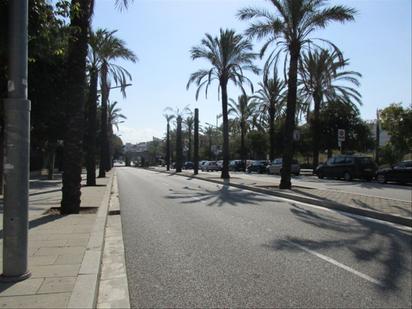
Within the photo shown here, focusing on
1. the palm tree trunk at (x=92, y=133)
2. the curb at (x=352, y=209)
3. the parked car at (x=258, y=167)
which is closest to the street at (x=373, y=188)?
the curb at (x=352, y=209)

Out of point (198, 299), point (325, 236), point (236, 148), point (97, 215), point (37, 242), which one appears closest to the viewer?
point (198, 299)

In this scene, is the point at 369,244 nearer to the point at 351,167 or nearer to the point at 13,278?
the point at 13,278

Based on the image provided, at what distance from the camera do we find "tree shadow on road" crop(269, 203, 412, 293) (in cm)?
763

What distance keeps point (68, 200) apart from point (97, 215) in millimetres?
1057

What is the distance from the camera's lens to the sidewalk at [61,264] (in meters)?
5.34

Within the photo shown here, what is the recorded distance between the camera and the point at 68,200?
1311cm

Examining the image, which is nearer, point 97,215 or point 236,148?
point 97,215

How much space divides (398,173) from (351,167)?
15.2 feet

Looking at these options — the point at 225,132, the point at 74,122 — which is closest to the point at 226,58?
the point at 225,132

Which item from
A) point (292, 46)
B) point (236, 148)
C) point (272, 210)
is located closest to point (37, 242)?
point (272, 210)

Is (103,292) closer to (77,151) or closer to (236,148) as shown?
(77,151)

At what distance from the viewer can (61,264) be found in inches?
278

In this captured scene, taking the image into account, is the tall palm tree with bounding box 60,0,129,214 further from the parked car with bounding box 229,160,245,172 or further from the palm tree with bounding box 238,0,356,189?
the parked car with bounding box 229,160,245,172

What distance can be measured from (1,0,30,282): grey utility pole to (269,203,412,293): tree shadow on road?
4640 millimetres
